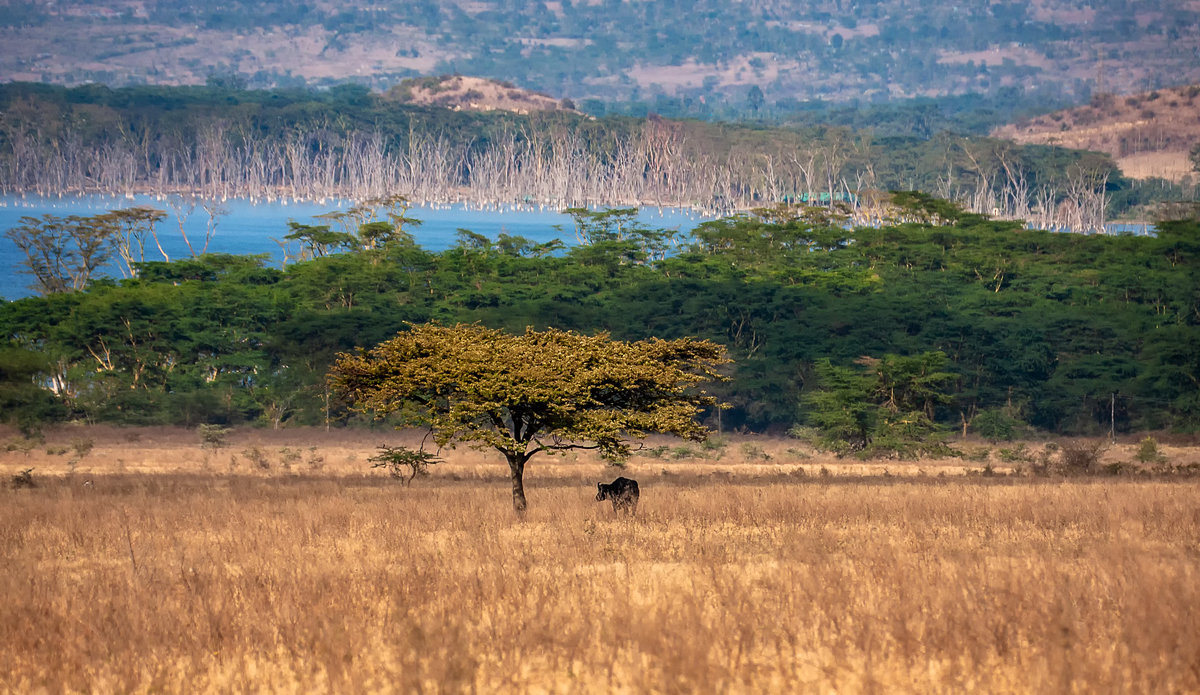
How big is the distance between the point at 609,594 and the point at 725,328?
6719 centimetres

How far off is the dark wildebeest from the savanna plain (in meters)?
0.36

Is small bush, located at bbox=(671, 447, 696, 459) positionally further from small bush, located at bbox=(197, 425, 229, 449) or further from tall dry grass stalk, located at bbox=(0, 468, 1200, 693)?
tall dry grass stalk, located at bbox=(0, 468, 1200, 693)

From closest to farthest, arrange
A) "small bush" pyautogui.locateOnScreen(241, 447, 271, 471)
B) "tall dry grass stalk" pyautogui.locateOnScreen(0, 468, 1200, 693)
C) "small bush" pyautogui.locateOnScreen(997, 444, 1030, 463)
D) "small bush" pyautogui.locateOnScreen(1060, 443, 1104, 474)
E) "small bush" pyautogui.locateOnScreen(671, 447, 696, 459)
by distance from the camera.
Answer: "tall dry grass stalk" pyautogui.locateOnScreen(0, 468, 1200, 693) < "small bush" pyautogui.locateOnScreen(1060, 443, 1104, 474) < "small bush" pyautogui.locateOnScreen(241, 447, 271, 471) < "small bush" pyautogui.locateOnScreen(997, 444, 1030, 463) < "small bush" pyautogui.locateOnScreen(671, 447, 696, 459)

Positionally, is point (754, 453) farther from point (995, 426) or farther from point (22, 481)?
point (22, 481)

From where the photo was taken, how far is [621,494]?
24078 millimetres

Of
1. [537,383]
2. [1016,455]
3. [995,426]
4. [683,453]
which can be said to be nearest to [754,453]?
[683,453]

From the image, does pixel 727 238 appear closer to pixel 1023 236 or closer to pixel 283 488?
pixel 1023 236

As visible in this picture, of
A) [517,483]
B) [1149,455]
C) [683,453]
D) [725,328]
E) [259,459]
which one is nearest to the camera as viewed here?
[517,483]

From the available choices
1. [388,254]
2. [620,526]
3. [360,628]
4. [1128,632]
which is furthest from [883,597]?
[388,254]

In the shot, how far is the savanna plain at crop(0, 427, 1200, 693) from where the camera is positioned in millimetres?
10633

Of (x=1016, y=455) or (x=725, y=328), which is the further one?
(x=725, y=328)

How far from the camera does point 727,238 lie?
107 metres

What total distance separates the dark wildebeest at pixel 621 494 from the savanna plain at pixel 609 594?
36 cm

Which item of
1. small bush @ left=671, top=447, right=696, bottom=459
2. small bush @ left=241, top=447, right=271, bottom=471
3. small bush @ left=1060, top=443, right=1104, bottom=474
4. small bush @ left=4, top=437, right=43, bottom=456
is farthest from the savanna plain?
small bush @ left=671, top=447, right=696, bottom=459
